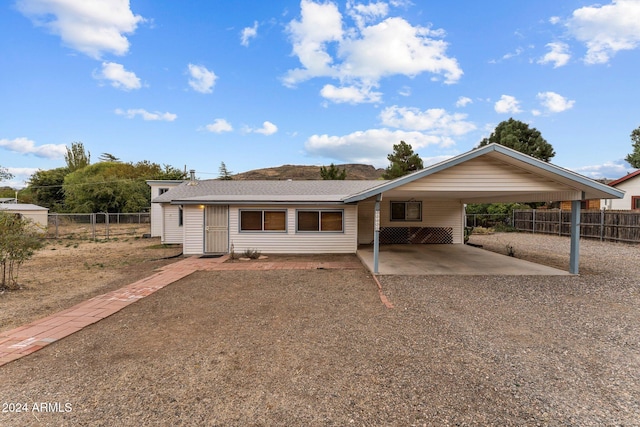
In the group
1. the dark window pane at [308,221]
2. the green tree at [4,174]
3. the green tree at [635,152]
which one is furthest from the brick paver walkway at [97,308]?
the green tree at [635,152]

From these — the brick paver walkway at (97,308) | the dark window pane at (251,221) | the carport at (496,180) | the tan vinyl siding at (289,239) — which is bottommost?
the brick paver walkway at (97,308)

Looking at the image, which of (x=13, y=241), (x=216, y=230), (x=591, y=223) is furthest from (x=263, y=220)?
(x=591, y=223)

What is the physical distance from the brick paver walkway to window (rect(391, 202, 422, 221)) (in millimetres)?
5095

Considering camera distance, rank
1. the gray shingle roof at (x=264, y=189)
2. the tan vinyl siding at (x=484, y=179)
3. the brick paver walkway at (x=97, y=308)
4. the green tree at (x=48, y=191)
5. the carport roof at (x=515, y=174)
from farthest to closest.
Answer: the green tree at (x=48, y=191)
the gray shingle roof at (x=264, y=189)
the tan vinyl siding at (x=484, y=179)
the carport roof at (x=515, y=174)
the brick paver walkway at (x=97, y=308)

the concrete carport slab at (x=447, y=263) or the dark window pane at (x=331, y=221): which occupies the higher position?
the dark window pane at (x=331, y=221)

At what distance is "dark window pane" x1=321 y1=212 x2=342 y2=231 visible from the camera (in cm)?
1176

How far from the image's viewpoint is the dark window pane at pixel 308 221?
1173cm

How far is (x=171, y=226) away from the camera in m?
14.8

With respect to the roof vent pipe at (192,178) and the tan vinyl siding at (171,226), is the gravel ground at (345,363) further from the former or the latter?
the roof vent pipe at (192,178)

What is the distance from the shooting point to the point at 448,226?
1381cm

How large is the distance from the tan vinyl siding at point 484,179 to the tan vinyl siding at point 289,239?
15.3 feet

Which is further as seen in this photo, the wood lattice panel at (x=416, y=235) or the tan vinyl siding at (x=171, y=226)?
the tan vinyl siding at (x=171, y=226)

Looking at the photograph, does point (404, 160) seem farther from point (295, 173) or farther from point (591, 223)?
point (295, 173)

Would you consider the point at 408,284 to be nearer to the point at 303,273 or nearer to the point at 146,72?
the point at 303,273
